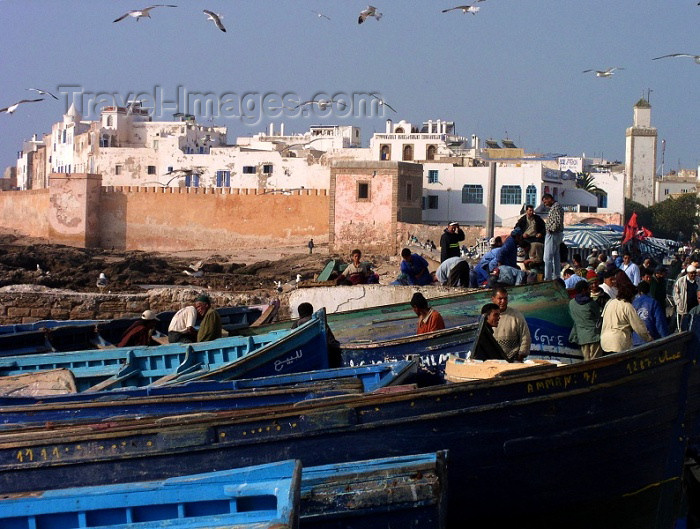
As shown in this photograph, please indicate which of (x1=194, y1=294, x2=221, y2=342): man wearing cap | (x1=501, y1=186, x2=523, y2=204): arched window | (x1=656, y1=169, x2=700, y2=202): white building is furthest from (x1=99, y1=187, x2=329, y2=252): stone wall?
(x1=656, y1=169, x2=700, y2=202): white building

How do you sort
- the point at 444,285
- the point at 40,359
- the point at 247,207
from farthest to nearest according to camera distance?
the point at 247,207
the point at 444,285
the point at 40,359

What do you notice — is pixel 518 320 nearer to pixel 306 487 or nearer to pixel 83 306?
pixel 306 487

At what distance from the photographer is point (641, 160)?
241ft

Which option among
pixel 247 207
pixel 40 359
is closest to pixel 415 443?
pixel 40 359

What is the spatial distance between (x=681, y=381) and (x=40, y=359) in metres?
5.69

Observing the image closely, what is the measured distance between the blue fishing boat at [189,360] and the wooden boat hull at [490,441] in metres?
2.14

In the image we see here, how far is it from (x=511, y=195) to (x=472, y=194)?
1.56 meters

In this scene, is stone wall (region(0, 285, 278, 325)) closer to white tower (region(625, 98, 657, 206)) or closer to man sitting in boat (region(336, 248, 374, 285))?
man sitting in boat (region(336, 248, 374, 285))

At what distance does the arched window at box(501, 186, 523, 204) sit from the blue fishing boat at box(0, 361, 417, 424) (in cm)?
3575

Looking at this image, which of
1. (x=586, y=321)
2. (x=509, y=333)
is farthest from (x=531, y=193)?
(x=509, y=333)

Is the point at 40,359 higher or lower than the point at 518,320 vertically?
lower

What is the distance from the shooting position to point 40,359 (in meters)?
9.99

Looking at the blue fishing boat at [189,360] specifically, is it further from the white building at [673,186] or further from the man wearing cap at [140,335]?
the white building at [673,186]

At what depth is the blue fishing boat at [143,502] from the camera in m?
5.27
